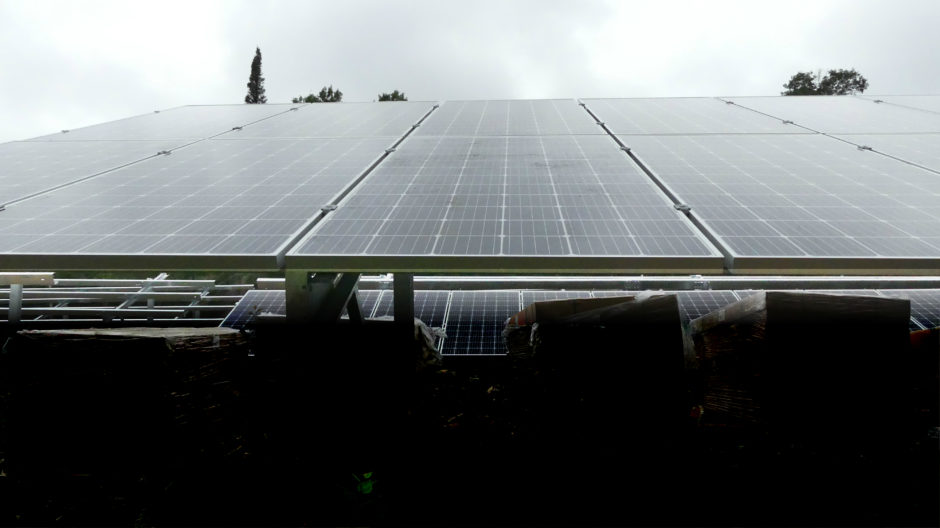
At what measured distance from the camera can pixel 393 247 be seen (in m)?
4.44

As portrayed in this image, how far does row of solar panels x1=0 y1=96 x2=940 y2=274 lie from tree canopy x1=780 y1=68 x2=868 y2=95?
1805 inches

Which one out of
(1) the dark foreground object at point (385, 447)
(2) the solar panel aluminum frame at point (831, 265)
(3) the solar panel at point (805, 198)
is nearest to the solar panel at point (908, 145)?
(3) the solar panel at point (805, 198)

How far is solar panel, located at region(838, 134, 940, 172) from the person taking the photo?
7.25 metres

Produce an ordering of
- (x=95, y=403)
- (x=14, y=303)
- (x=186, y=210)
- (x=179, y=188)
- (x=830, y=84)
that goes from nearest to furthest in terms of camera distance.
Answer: (x=95, y=403)
(x=186, y=210)
(x=179, y=188)
(x=14, y=303)
(x=830, y=84)

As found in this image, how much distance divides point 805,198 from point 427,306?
5108 millimetres

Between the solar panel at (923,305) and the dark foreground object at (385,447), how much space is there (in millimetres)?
2428

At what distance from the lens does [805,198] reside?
18.6 ft

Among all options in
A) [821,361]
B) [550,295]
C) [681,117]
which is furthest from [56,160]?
[681,117]

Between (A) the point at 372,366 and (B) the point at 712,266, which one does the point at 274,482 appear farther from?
(B) the point at 712,266

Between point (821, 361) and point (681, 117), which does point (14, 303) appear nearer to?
point (821, 361)

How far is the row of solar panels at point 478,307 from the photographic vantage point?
7492 mm

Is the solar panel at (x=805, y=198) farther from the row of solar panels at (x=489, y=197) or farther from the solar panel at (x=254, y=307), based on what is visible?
the solar panel at (x=254, y=307)

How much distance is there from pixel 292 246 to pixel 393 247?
83 cm

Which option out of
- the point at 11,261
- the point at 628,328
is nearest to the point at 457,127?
the point at 628,328
